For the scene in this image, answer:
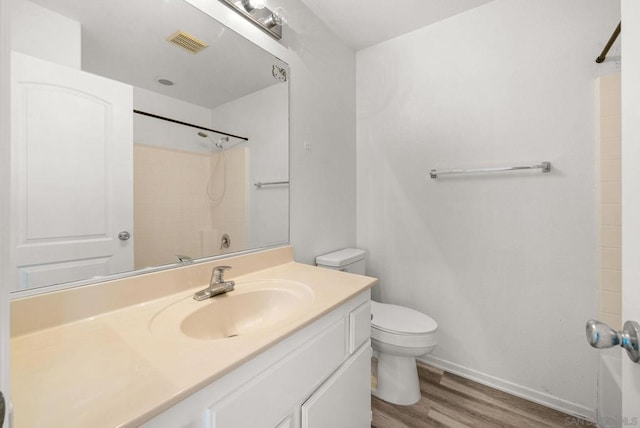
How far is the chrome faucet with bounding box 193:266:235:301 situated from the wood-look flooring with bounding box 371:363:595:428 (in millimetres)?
1057

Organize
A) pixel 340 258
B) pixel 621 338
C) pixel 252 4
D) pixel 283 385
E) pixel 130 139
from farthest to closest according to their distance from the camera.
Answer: pixel 340 258 → pixel 252 4 → pixel 130 139 → pixel 283 385 → pixel 621 338

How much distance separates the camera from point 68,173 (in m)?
0.76

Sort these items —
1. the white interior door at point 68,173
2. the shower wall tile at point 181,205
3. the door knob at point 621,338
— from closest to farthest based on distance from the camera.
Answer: the door knob at point 621,338 → the white interior door at point 68,173 → the shower wall tile at point 181,205

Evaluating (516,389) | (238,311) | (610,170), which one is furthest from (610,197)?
(238,311)

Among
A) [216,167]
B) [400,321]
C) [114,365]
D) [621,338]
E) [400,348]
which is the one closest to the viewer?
[621,338]

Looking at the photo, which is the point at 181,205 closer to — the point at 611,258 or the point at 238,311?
the point at 238,311

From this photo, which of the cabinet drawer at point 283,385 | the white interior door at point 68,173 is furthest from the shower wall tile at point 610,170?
the white interior door at point 68,173

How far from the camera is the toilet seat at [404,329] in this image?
1.39m

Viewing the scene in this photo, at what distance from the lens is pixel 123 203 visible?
88 centimetres

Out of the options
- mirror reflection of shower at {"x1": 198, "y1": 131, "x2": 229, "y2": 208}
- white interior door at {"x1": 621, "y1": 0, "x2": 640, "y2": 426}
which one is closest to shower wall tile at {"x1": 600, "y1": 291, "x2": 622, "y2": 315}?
white interior door at {"x1": 621, "y1": 0, "x2": 640, "y2": 426}

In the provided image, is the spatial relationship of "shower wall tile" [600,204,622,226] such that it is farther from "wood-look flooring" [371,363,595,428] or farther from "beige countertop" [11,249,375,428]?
"beige countertop" [11,249,375,428]

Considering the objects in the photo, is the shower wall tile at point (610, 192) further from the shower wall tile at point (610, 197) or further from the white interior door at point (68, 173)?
the white interior door at point (68, 173)

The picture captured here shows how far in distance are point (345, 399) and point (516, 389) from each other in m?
1.23

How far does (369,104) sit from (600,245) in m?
1.59
